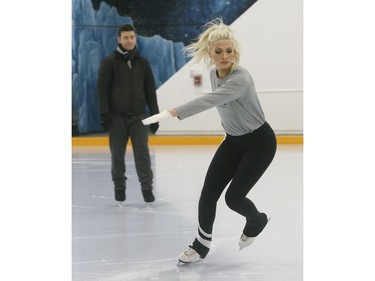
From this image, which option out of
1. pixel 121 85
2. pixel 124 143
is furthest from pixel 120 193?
pixel 121 85

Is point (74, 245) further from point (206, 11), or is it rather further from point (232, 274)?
point (206, 11)

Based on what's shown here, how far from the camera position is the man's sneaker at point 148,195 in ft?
17.7

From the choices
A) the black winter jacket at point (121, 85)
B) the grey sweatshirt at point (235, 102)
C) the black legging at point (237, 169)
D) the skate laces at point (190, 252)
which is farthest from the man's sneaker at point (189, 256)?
the black winter jacket at point (121, 85)

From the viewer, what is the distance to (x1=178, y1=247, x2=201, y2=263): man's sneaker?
3566mm

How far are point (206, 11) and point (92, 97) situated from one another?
6.95 ft

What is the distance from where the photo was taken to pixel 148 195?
539 centimetres

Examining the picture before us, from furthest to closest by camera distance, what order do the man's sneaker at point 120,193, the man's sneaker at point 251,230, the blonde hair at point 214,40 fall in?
the man's sneaker at point 120,193
the man's sneaker at point 251,230
the blonde hair at point 214,40

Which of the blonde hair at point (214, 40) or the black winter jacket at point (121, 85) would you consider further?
the black winter jacket at point (121, 85)

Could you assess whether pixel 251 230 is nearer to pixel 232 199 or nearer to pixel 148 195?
pixel 232 199

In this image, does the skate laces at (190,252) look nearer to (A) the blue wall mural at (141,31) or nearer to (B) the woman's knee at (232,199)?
(B) the woman's knee at (232,199)

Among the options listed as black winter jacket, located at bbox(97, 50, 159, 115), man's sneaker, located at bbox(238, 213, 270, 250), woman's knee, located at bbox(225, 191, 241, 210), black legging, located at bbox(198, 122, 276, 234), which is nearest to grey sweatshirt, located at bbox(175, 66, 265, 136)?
black legging, located at bbox(198, 122, 276, 234)

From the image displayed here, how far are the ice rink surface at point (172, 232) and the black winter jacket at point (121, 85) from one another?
74cm
